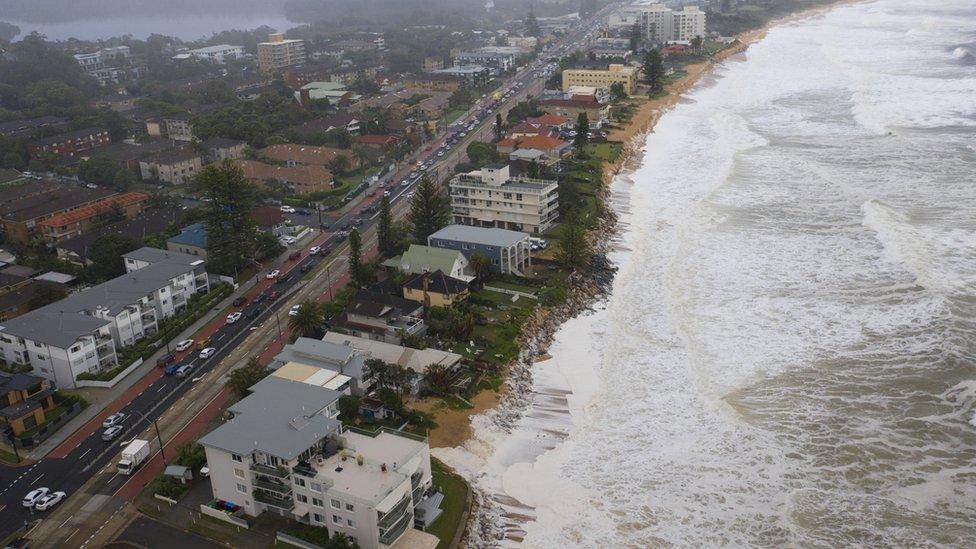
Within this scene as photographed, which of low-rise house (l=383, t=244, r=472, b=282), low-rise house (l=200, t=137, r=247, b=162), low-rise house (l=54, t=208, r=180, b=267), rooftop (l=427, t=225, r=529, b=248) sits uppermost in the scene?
low-rise house (l=200, t=137, r=247, b=162)

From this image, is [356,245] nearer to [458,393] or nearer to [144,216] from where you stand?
[458,393]

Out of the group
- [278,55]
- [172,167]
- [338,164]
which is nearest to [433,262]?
[338,164]

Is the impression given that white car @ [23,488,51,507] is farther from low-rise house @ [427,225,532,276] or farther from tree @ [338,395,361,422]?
low-rise house @ [427,225,532,276]

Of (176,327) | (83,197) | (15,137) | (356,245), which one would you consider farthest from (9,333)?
(15,137)

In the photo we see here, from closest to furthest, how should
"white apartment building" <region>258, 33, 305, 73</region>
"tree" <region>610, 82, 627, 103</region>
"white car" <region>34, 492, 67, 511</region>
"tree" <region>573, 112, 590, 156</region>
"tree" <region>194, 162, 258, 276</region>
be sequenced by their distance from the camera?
"white car" <region>34, 492, 67, 511</region>, "tree" <region>194, 162, 258, 276</region>, "tree" <region>573, 112, 590, 156</region>, "tree" <region>610, 82, 627, 103</region>, "white apartment building" <region>258, 33, 305, 73</region>

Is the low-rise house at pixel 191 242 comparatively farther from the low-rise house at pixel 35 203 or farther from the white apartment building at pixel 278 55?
the white apartment building at pixel 278 55

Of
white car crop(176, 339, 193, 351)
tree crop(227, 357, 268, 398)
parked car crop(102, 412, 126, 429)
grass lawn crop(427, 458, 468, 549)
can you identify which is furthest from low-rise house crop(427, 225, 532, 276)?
parked car crop(102, 412, 126, 429)

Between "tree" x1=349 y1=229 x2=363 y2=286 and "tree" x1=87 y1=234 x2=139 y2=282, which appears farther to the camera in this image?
"tree" x1=87 y1=234 x2=139 y2=282

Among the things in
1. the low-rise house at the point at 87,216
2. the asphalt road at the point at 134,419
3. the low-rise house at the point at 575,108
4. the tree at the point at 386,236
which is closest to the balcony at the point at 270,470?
the asphalt road at the point at 134,419
